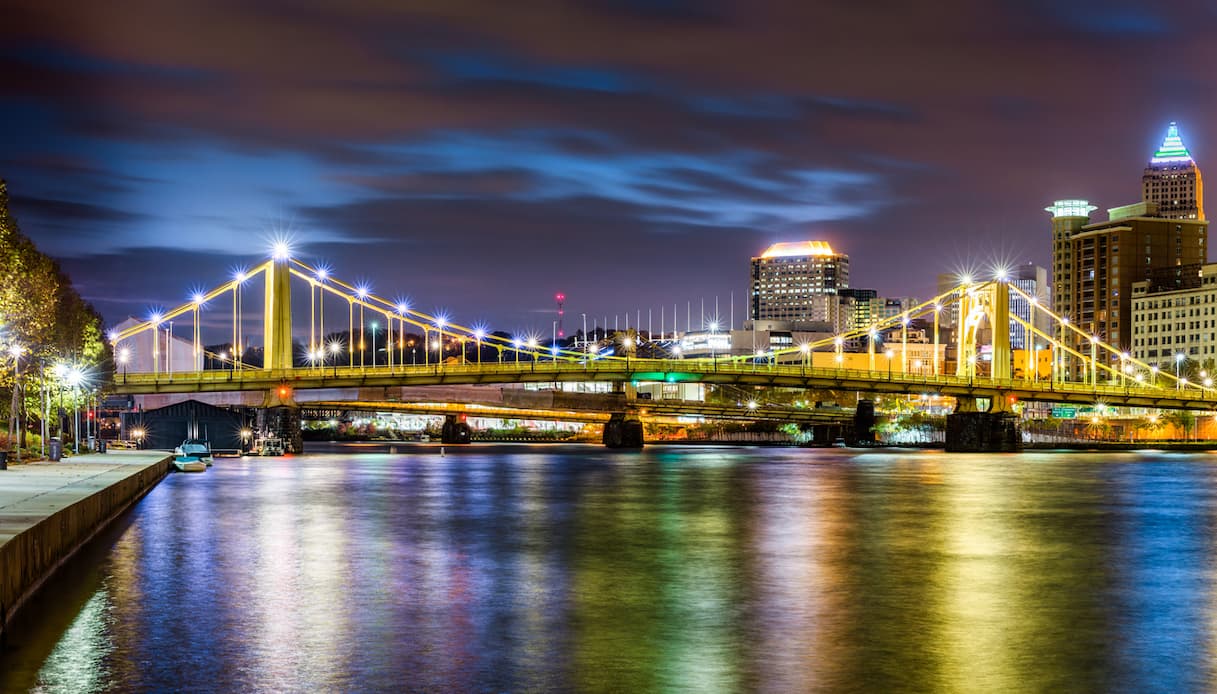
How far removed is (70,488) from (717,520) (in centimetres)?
2246

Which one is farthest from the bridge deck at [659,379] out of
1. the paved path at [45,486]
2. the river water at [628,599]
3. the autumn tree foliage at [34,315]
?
the river water at [628,599]

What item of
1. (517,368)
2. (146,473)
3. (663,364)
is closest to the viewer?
(146,473)

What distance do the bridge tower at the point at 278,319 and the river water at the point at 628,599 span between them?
232 ft

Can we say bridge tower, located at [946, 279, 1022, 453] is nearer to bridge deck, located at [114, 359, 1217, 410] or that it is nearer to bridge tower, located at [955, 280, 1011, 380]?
bridge tower, located at [955, 280, 1011, 380]

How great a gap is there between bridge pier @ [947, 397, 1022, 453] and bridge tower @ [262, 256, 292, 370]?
70557mm

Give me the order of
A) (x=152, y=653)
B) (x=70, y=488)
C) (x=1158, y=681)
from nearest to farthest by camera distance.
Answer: (x=1158, y=681) → (x=152, y=653) → (x=70, y=488)

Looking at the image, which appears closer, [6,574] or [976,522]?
[6,574]

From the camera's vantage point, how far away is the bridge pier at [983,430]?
149 m

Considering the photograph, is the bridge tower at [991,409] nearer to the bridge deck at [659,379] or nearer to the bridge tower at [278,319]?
the bridge deck at [659,379]

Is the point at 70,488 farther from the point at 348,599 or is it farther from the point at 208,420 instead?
the point at 208,420

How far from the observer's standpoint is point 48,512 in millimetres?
33875

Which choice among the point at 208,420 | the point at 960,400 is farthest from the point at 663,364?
the point at 208,420

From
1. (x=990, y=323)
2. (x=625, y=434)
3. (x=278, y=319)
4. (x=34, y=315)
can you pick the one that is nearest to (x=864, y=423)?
(x=990, y=323)

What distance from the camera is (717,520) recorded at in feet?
173
